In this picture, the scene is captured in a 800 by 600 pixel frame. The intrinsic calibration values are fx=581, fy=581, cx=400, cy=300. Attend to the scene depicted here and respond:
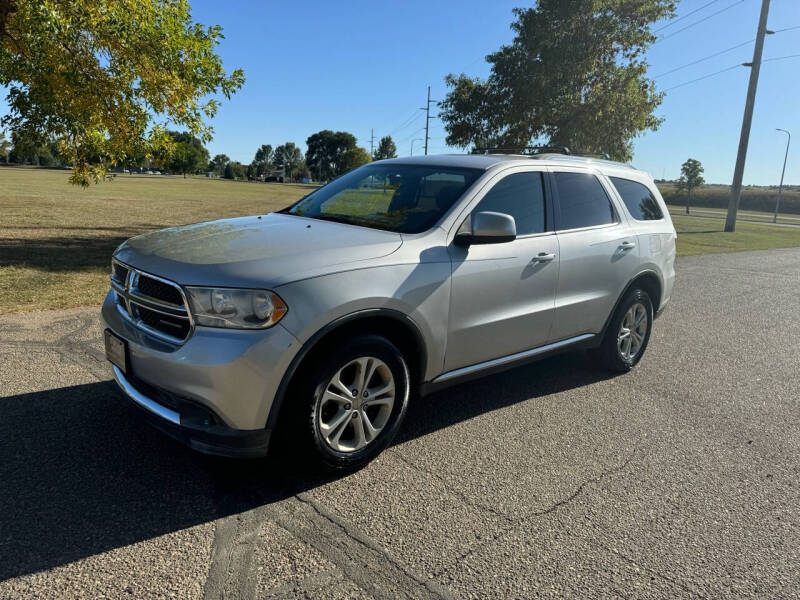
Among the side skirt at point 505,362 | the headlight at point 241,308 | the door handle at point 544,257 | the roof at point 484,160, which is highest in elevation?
the roof at point 484,160

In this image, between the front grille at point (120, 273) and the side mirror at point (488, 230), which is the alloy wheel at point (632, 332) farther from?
the front grille at point (120, 273)

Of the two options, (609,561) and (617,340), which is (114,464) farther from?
(617,340)

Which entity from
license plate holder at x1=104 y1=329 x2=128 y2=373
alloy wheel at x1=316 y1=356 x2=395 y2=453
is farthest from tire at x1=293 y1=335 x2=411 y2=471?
license plate holder at x1=104 y1=329 x2=128 y2=373

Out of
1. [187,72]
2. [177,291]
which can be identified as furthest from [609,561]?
[187,72]

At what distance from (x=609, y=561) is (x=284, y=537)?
1.48 metres

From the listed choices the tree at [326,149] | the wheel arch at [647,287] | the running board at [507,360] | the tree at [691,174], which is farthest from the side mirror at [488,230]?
the tree at [326,149]

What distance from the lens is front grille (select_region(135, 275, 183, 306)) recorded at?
2885mm

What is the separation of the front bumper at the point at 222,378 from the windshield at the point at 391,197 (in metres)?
1.26

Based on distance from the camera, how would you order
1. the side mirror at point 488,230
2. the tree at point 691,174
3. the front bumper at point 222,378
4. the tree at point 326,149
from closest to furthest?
the front bumper at point 222,378 < the side mirror at point 488,230 < the tree at point 691,174 < the tree at point 326,149

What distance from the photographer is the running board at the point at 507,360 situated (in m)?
3.69

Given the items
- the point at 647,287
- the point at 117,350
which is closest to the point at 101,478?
the point at 117,350

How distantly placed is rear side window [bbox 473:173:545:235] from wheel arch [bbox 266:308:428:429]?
39.5 inches

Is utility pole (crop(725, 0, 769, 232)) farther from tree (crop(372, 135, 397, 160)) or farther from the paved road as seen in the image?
tree (crop(372, 135, 397, 160))

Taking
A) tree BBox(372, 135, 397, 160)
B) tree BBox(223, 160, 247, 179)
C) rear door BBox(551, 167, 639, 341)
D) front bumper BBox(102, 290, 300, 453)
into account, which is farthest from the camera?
tree BBox(223, 160, 247, 179)
